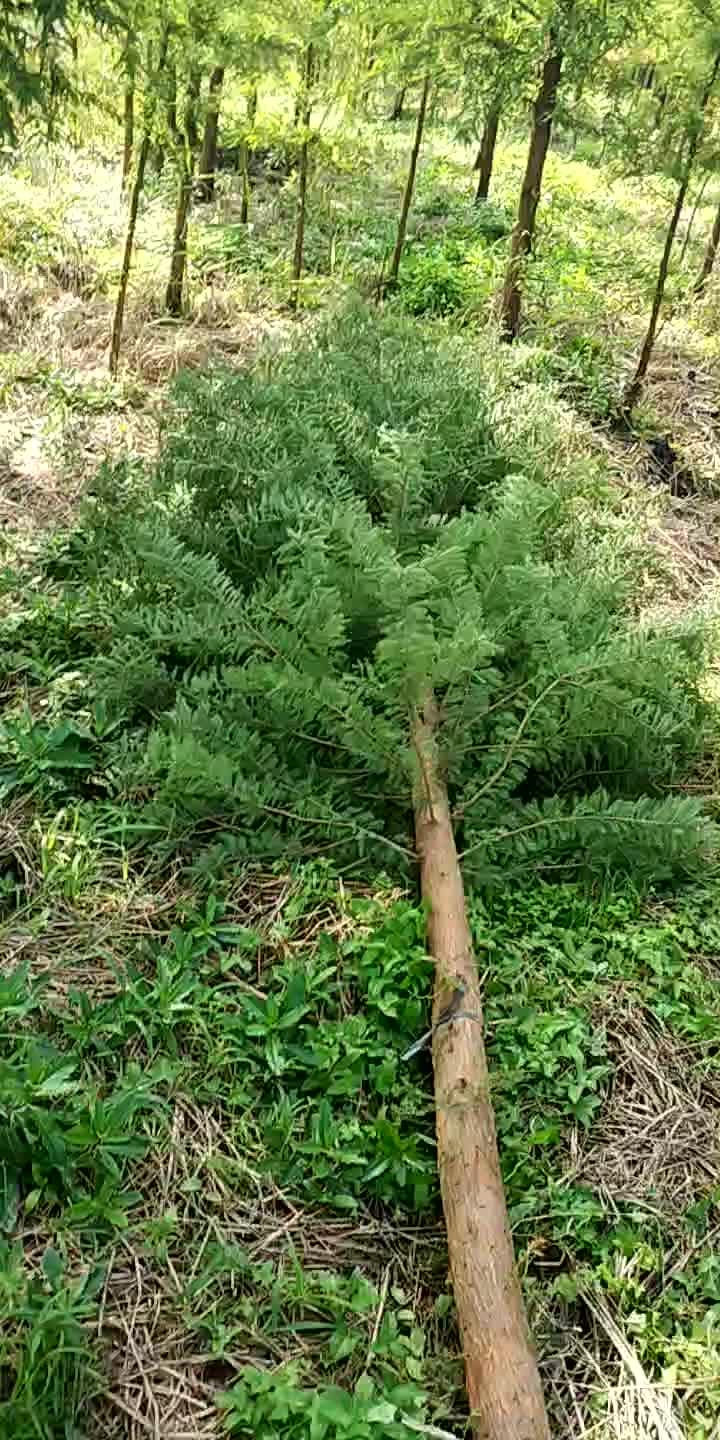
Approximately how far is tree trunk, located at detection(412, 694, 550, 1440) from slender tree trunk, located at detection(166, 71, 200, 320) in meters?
4.67

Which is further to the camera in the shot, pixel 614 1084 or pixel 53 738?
pixel 53 738

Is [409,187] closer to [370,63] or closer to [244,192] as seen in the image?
[370,63]

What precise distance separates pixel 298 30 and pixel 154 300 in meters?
1.71

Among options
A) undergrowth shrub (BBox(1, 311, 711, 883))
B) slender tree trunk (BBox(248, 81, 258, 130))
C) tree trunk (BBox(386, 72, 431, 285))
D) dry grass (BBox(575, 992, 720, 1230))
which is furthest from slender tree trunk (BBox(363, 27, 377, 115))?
dry grass (BBox(575, 992, 720, 1230))

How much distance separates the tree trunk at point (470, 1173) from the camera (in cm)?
168

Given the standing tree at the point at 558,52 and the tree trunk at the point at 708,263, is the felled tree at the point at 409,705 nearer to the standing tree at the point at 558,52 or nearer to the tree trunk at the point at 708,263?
the standing tree at the point at 558,52

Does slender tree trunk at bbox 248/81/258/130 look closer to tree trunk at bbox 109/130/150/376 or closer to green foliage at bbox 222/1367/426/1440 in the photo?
tree trunk at bbox 109/130/150/376

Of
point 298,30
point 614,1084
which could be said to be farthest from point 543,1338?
point 298,30

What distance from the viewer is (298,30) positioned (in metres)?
5.98

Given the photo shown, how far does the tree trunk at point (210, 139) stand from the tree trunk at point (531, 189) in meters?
1.81

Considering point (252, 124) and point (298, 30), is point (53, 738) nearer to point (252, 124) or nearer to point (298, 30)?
point (298, 30)

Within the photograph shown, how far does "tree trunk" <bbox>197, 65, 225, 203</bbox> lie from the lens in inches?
246

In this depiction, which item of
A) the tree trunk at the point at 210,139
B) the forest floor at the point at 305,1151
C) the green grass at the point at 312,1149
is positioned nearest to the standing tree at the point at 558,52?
the tree trunk at the point at 210,139

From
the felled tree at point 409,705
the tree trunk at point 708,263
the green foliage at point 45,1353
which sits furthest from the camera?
the tree trunk at point 708,263
